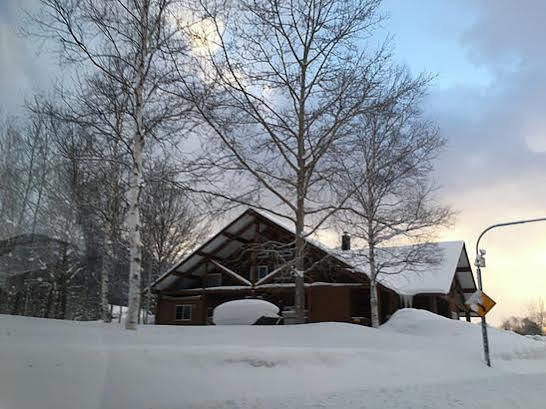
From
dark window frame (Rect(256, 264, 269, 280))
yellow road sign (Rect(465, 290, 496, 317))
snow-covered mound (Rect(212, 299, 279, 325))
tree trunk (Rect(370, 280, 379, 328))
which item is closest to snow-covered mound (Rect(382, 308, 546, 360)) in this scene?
tree trunk (Rect(370, 280, 379, 328))

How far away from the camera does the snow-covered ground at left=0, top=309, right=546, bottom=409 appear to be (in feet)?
15.8

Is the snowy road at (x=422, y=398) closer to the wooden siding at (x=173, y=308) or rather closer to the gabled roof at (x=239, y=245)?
the gabled roof at (x=239, y=245)

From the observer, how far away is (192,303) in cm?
2836

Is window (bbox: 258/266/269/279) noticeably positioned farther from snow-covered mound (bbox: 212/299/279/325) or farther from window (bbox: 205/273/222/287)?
snow-covered mound (bbox: 212/299/279/325)

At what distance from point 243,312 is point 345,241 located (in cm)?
560

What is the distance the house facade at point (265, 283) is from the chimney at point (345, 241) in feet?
0.41

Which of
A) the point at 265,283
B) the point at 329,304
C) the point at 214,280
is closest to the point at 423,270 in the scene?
the point at 329,304

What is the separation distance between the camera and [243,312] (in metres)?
19.0

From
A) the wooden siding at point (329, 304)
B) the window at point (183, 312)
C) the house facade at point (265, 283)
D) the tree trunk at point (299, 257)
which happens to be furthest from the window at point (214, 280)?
the tree trunk at point (299, 257)

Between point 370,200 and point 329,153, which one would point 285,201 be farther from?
point 370,200

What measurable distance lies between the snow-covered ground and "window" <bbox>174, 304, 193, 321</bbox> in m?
13.6

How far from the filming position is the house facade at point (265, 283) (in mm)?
24391

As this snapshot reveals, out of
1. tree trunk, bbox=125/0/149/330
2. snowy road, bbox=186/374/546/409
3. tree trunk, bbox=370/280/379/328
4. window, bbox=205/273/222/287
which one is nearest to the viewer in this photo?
snowy road, bbox=186/374/546/409

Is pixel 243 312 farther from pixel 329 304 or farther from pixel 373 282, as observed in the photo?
pixel 329 304
